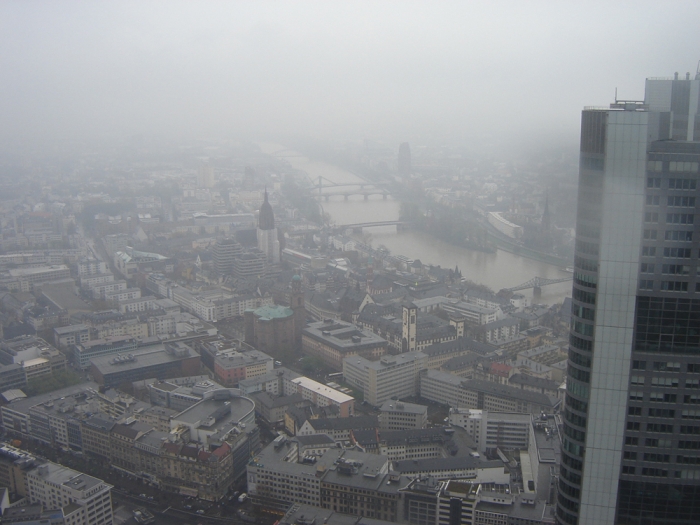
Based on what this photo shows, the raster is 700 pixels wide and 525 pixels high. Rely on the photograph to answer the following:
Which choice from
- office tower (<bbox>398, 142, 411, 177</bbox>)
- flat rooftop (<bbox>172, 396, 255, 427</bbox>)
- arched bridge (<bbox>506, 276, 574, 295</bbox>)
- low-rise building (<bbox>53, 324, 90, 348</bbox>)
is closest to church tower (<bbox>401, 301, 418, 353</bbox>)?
flat rooftop (<bbox>172, 396, 255, 427</bbox>)

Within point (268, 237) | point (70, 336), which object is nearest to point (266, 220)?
point (268, 237)

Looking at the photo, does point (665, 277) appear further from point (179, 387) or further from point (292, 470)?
point (179, 387)

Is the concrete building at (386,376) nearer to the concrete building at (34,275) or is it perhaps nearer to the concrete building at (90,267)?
the concrete building at (90,267)

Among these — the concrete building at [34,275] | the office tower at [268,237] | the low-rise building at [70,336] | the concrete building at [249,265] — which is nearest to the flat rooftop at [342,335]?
the low-rise building at [70,336]

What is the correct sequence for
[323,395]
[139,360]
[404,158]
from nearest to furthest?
1. [323,395]
2. [139,360]
3. [404,158]

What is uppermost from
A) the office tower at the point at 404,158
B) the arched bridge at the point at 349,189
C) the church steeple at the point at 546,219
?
the office tower at the point at 404,158

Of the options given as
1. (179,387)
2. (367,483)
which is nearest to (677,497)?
(367,483)

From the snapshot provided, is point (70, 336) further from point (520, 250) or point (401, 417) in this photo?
point (520, 250)
